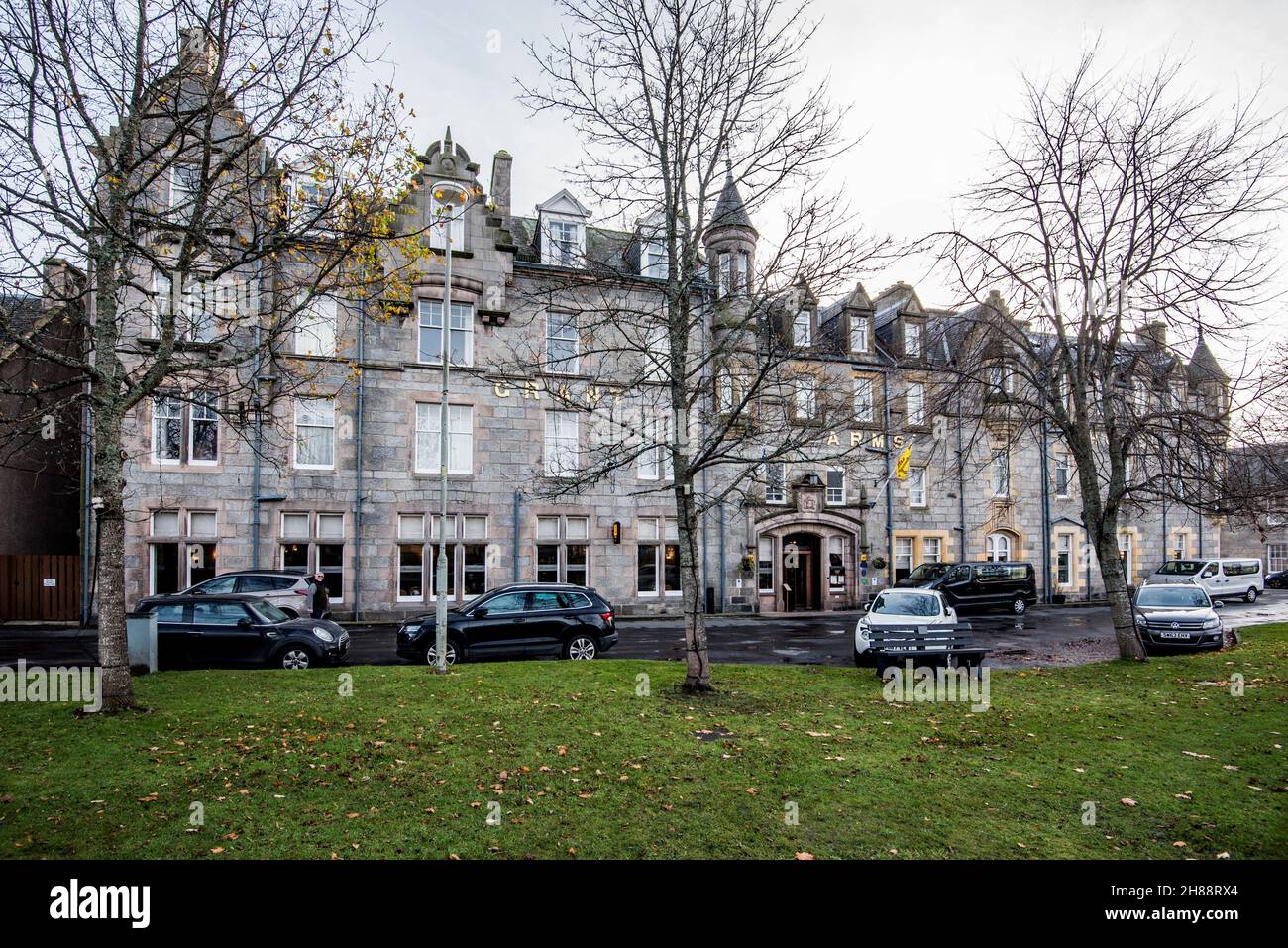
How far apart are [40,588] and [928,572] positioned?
3228 centimetres

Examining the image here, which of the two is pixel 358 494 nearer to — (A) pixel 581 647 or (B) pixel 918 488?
(A) pixel 581 647

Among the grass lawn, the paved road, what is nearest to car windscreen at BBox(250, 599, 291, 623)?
the paved road

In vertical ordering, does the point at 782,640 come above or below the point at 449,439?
below

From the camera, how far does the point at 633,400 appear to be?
26812mm

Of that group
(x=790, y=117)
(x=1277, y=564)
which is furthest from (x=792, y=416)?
(x=1277, y=564)

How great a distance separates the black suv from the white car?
18.5 feet

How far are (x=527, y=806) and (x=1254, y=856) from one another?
582 cm

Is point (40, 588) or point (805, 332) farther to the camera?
point (805, 332)

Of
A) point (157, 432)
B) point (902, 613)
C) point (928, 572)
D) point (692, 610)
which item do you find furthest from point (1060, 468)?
point (157, 432)

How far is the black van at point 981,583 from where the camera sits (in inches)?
1123

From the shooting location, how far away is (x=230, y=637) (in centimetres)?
1454

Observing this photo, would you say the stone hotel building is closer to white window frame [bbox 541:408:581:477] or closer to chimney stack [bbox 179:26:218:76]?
white window frame [bbox 541:408:581:477]

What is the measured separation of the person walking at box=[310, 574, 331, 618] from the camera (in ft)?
67.7

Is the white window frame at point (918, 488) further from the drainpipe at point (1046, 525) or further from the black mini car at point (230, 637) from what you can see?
the black mini car at point (230, 637)
